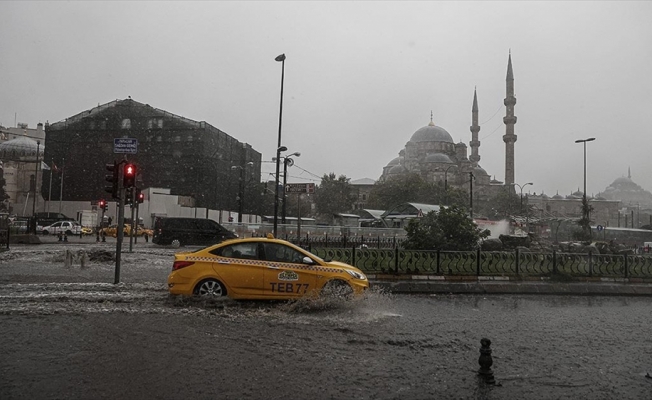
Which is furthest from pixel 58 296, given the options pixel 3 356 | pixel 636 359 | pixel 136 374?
pixel 636 359

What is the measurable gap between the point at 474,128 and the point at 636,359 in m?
94.1

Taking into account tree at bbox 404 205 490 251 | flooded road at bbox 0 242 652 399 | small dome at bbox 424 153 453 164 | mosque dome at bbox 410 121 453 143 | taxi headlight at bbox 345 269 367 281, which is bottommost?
flooded road at bbox 0 242 652 399

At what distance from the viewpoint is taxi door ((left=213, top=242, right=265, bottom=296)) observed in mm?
9305

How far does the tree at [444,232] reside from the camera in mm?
18672

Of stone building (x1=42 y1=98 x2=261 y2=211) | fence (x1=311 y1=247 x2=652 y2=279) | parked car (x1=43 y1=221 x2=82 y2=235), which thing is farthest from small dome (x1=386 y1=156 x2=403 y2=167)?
fence (x1=311 y1=247 x2=652 y2=279)

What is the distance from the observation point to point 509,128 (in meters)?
75.9

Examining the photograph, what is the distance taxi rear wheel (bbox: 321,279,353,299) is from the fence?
180 inches

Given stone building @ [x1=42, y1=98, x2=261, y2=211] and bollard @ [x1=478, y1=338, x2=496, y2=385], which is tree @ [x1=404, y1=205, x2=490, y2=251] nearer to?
bollard @ [x1=478, y1=338, x2=496, y2=385]

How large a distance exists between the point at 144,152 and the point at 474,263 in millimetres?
52105

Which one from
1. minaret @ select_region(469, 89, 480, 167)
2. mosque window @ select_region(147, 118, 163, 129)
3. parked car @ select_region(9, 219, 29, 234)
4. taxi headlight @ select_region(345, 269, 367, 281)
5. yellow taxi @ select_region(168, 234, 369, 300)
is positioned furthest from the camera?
minaret @ select_region(469, 89, 480, 167)

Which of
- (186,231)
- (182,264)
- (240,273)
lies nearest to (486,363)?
(240,273)

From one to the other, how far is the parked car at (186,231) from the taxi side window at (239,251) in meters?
19.2

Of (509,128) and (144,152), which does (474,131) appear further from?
(144,152)

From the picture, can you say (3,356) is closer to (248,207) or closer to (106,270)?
(106,270)
